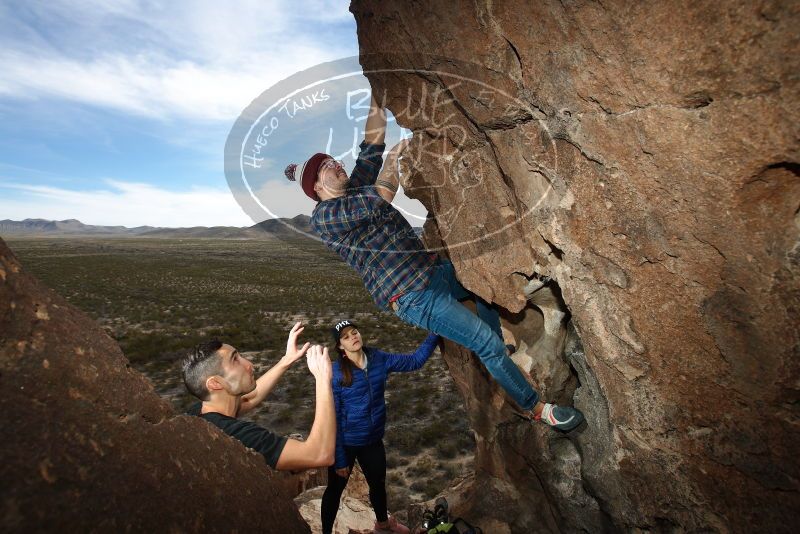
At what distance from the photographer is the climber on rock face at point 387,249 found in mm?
3793

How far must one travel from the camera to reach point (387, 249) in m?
4.08

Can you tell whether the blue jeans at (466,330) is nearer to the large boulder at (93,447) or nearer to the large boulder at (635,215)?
the large boulder at (635,215)

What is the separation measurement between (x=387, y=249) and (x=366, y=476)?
2534 mm

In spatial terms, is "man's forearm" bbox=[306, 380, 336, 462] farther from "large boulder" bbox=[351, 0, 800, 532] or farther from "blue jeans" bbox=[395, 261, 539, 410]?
"large boulder" bbox=[351, 0, 800, 532]

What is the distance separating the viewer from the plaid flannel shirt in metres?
3.78

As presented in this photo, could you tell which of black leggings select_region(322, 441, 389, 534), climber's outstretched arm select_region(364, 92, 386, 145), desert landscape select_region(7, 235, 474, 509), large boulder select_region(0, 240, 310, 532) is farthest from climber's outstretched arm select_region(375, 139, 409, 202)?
black leggings select_region(322, 441, 389, 534)

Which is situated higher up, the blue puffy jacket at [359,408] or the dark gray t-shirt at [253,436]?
the dark gray t-shirt at [253,436]

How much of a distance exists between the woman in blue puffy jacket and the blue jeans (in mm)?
733

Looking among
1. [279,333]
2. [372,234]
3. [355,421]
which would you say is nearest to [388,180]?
[372,234]

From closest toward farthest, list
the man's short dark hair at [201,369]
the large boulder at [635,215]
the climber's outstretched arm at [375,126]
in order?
the large boulder at [635,215]
the man's short dark hair at [201,369]
the climber's outstretched arm at [375,126]

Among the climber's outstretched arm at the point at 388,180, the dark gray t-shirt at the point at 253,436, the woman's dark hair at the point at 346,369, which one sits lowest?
the woman's dark hair at the point at 346,369

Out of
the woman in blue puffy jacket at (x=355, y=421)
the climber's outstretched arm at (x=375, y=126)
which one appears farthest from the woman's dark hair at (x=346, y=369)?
the climber's outstretched arm at (x=375, y=126)

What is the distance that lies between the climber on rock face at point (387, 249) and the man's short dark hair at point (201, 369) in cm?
142

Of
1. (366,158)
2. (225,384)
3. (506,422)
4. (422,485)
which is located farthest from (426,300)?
(422,485)
